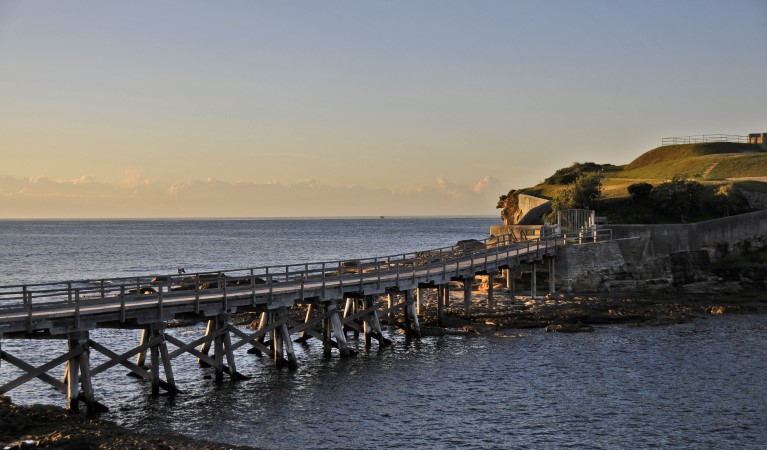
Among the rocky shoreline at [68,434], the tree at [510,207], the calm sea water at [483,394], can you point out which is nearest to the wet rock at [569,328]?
the calm sea water at [483,394]

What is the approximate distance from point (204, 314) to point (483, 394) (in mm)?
10605

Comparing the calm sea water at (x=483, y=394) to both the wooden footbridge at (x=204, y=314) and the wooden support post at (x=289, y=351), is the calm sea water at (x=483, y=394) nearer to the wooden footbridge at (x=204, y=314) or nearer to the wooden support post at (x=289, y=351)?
the wooden support post at (x=289, y=351)

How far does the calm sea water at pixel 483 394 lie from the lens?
24.8 metres

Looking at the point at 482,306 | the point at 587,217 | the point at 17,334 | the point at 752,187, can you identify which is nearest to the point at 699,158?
the point at 752,187

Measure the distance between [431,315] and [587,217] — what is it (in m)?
24.8

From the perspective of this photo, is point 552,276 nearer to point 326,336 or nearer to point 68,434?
point 326,336

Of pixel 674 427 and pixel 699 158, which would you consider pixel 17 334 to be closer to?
pixel 674 427

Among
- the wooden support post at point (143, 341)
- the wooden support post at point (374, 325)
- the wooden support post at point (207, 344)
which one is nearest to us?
the wooden support post at point (143, 341)

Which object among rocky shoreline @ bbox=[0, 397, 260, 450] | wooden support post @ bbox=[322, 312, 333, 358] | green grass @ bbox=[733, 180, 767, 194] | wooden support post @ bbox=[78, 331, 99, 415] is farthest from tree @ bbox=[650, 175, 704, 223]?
rocky shoreline @ bbox=[0, 397, 260, 450]

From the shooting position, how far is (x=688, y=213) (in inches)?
2753

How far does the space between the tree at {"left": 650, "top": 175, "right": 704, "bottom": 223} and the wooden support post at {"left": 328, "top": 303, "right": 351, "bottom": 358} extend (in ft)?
137

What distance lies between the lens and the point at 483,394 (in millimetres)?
29844

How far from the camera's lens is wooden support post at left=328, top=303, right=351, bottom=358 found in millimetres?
36312

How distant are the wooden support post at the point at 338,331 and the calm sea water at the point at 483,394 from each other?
603mm
